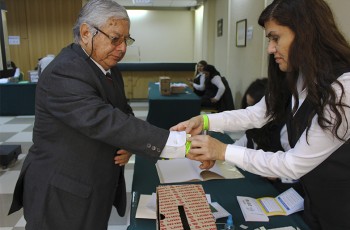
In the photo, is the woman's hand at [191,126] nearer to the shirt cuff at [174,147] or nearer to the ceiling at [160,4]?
the shirt cuff at [174,147]

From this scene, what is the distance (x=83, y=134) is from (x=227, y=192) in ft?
2.54

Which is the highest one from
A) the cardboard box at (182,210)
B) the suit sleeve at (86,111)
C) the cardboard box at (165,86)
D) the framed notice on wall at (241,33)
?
the framed notice on wall at (241,33)

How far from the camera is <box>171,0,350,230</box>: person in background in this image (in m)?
1.01

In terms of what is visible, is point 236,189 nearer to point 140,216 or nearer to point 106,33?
point 140,216

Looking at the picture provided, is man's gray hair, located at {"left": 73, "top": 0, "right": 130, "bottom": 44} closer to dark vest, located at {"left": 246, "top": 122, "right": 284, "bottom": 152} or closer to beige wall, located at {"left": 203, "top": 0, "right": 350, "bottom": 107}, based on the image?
dark vest, located at {"left": 246, "top": 122, "right": 284, "bottom": 152}

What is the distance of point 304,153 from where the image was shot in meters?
1.06

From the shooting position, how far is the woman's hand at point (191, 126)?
5.11ft

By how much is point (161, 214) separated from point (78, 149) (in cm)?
38

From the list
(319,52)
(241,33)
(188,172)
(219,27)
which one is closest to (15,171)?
(188,172)

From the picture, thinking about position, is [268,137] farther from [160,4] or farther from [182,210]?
[160,4]

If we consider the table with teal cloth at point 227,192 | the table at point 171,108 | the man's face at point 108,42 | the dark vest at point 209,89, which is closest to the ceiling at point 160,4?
the dark vest at point 209,89

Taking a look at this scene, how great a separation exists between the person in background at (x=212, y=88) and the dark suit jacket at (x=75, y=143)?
425 cm

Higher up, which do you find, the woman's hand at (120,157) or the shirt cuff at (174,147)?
the shirt cuff at (174,147)

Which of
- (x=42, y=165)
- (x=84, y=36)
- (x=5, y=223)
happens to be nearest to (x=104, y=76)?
(x=84, y=36)
